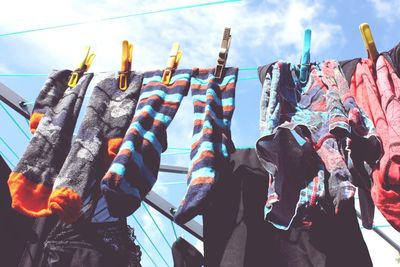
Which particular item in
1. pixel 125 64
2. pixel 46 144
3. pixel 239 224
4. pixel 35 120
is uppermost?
pixel 125 64

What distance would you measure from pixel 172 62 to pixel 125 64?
0.17 meters

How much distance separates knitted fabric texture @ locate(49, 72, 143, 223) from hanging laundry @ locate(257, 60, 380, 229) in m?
0.45

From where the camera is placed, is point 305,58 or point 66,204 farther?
point 305,58

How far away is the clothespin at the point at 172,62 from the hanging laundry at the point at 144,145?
15 mm

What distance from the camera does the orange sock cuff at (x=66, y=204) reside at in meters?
1.20

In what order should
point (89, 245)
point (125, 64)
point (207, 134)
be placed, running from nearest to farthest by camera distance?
point (207, 134)
point (89, 245)
point (125, 64)

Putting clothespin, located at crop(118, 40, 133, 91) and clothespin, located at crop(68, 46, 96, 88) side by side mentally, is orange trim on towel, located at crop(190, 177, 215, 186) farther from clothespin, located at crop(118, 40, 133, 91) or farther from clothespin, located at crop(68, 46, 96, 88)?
clothespin, located at crop(68, 46, 96, 88)

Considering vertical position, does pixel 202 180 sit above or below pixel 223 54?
below

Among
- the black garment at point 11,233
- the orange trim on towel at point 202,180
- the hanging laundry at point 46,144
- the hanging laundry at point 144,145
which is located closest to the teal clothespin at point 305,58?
the hanging laundry at point 144,145

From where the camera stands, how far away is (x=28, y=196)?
128cm

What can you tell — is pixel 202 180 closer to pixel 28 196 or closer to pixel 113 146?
pixel 113 146

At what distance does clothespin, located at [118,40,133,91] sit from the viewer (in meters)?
1.56

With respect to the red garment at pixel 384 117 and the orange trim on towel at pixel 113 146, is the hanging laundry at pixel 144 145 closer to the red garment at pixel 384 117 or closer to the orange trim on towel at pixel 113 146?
the orange trim on towel at pixel 113 146

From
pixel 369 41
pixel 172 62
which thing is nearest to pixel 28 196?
pixel 172 62
